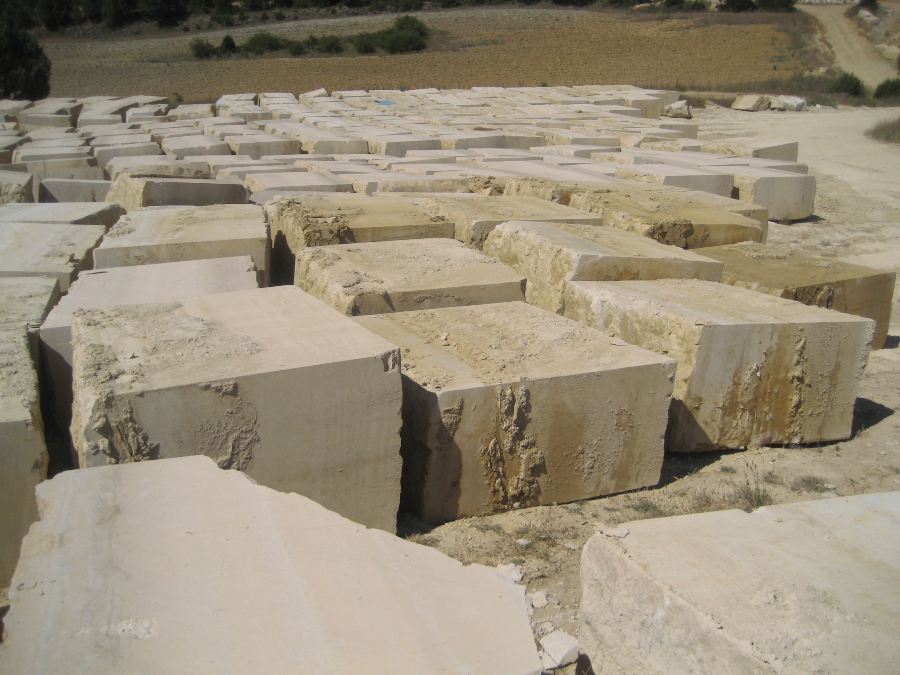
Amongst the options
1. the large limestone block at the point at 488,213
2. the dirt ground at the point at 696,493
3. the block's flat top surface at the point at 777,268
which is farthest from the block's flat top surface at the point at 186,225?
the block's flat top surface at the point at 777,268

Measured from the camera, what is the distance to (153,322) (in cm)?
271

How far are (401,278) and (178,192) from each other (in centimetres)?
269

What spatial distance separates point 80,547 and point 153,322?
1155mm

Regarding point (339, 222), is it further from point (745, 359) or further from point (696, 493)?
point (696, 493)

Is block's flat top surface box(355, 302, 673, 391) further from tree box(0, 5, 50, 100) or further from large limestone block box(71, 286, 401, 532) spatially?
tree box(0, 5, 50, 100)

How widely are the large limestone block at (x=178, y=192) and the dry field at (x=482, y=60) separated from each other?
1611 centimetres

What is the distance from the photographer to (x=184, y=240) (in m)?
4.11

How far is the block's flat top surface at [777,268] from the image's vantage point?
13.3 ft

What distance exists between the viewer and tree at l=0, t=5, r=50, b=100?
1770 cm

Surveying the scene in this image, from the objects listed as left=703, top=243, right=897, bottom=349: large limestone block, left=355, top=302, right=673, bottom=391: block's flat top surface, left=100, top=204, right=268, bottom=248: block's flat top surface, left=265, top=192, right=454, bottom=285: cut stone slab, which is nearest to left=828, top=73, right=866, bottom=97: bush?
left=703, top=243, right=897, bottom=349: large limestone block

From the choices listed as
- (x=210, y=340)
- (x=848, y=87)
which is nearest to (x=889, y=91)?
(x=848, y=87)

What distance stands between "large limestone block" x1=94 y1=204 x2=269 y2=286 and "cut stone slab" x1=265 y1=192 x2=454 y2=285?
20 centimetres

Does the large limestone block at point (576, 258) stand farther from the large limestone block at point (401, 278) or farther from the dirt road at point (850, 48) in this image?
the dirt road at point (850, 48)

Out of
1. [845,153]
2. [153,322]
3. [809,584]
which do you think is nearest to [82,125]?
[153,322]
